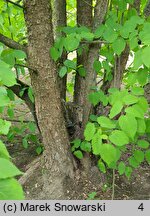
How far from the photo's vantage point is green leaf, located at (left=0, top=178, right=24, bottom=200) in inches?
28.3

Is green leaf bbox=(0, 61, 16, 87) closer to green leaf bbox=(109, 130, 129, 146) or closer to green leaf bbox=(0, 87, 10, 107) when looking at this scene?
green leaf bbox=(0, 87, 10, 107)

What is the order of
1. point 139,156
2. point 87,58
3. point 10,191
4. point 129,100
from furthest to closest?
point 87,58 → point 139,156 → point 129,100 → point 10,191

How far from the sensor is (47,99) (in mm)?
2133

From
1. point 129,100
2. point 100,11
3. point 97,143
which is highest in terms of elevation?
point 100,11

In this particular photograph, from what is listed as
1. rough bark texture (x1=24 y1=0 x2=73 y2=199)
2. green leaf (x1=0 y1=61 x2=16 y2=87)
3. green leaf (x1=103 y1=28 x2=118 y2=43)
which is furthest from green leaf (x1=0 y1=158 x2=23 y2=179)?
rough bark texture (x1=24 y1=0 x2=73 y2=199)

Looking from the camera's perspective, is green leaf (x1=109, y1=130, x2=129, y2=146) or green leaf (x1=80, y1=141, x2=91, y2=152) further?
green leaf (x1=80, y1=141, x2=91, y2=152)

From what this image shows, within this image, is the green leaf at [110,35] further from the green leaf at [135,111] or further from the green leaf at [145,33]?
the green leaf at [135,111]

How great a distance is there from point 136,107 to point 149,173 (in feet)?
4.23

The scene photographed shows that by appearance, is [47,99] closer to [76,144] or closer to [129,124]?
[76,144]

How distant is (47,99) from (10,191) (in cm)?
143

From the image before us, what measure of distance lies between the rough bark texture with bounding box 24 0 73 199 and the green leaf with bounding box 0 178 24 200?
1.39m

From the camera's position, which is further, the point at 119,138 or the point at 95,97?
the point at 95,97

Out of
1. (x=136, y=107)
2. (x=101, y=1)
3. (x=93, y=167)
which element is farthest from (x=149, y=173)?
(x=101, y=1)

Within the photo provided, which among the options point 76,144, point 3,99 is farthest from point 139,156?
point 3,99
